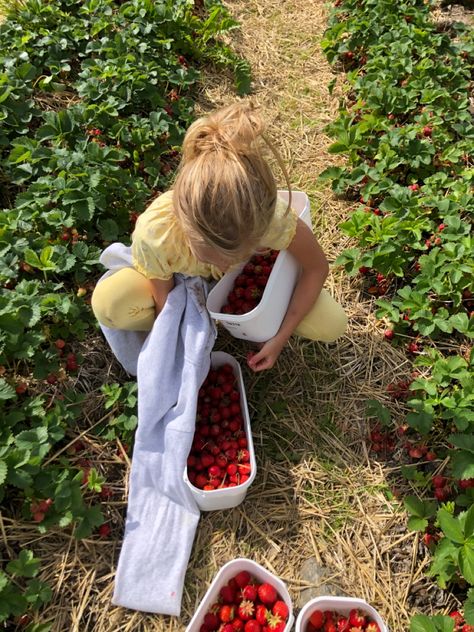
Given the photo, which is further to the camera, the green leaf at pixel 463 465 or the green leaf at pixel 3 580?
the green leaf at pixel 463 465

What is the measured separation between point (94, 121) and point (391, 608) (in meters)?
3.09

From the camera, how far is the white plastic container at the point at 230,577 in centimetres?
196

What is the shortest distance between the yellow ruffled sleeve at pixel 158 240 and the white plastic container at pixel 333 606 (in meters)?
1.47

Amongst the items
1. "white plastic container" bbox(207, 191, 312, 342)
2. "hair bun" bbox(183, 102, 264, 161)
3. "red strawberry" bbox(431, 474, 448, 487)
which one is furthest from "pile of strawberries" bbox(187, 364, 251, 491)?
"hair bun" bbox(183, 102, 264, 161)

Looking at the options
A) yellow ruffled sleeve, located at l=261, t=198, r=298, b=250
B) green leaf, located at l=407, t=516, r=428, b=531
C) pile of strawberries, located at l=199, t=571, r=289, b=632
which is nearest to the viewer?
pile of strawberries, located at l=199, t=571, r=289, b=632

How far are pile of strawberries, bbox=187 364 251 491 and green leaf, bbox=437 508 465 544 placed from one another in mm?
794

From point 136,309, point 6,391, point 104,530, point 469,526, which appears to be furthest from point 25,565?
point 469,526

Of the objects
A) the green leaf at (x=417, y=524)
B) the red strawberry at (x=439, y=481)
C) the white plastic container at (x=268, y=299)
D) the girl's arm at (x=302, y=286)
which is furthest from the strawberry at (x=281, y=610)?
the white plastic container at (x=268, y=299)

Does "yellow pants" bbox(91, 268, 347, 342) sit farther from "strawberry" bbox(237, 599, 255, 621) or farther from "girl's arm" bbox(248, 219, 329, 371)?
"strawberry" bbox(237, 599, 255, 621)

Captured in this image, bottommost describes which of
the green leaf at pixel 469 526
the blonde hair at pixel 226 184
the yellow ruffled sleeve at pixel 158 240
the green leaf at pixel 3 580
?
the green leaf at pixel 3 580

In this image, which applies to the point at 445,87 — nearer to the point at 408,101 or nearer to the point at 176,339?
the point at 408,101

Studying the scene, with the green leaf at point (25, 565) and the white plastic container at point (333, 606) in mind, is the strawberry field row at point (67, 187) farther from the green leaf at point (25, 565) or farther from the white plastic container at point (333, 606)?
the white plastic container at point (333, 606)

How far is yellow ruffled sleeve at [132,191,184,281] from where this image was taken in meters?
2.12

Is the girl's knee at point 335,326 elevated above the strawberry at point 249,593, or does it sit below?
above
